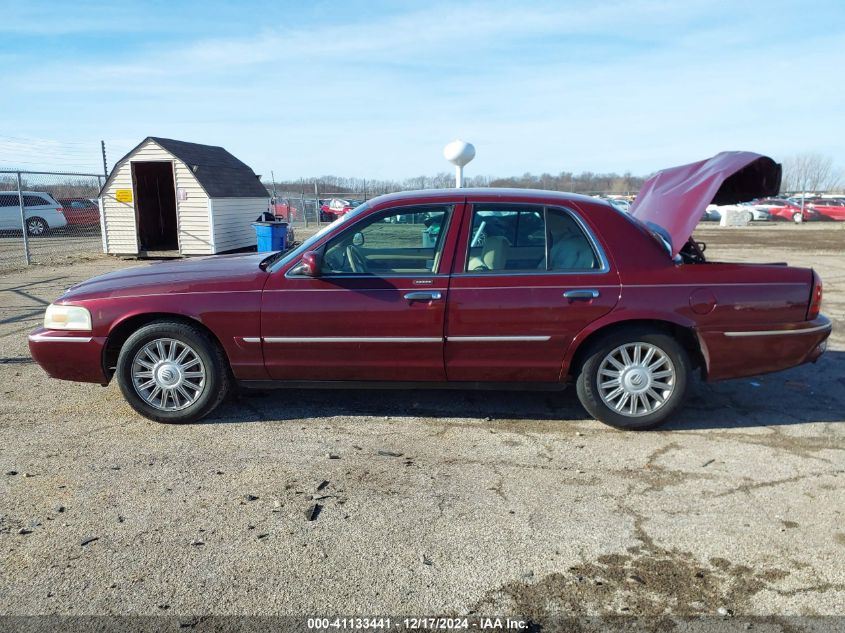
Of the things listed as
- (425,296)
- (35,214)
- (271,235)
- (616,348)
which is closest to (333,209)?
(35,214)

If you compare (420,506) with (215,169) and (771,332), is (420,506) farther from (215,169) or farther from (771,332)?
(215,169)

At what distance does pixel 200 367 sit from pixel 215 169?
1306cm

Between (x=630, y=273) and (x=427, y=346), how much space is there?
1.44 meters

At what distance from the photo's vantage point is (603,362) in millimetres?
4684

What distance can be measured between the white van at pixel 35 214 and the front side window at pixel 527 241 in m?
22.9

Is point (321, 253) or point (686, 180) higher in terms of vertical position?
point (686, 180)

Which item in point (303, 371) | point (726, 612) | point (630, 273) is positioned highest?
point (630, 273)

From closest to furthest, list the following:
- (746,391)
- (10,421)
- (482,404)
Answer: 1. (10,421)
2. (482,404)
3. (746,391)

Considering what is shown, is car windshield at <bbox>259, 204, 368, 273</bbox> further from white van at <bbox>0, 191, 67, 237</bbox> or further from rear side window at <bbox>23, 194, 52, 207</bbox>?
rear side window at <bbox>23, 194, 52, 207</bbox>

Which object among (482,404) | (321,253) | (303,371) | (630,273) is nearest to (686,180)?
(630,273)

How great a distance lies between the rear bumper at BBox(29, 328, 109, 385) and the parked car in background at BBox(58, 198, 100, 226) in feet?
74.6

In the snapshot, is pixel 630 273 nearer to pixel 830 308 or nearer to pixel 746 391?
pixel 746 391

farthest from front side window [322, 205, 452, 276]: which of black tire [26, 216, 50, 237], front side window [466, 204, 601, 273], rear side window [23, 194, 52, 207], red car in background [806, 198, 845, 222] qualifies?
red car in background [806, 198, 845, 222]

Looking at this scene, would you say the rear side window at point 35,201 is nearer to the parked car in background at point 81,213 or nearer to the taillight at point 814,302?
the parked car in background at point 81,213
